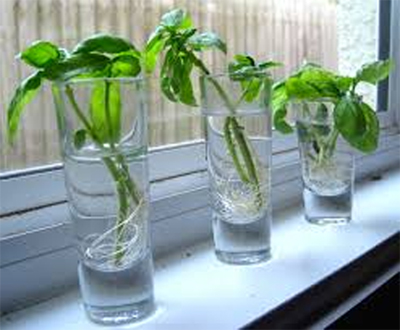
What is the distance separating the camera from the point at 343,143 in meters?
0.92

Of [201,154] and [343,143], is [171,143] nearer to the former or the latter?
[201,154]

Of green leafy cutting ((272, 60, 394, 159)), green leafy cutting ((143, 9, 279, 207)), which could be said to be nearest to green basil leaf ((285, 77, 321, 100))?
green leafy cutting ((272, 60, 394, 159))

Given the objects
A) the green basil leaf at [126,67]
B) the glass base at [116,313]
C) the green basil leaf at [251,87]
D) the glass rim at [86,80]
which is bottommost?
the glass base at [116,313]

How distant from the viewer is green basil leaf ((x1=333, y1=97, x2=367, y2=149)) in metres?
0.81

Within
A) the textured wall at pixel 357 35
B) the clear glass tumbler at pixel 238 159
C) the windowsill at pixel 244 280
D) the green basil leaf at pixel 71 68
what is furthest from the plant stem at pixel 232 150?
the textured wall at pixel 357 35

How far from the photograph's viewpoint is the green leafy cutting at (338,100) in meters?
0.81

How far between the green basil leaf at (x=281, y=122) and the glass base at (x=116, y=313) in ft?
1.34

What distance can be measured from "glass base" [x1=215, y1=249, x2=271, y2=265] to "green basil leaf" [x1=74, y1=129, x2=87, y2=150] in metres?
0.28

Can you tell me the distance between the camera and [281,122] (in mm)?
907

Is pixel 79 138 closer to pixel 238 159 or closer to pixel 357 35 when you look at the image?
pixel 238 159

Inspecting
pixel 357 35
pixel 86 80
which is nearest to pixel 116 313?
pixel 86 80

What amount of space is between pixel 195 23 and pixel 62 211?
15.5 inches

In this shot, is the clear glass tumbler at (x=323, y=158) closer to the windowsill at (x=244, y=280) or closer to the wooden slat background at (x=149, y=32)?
the windowsill at (x=244, y=280)

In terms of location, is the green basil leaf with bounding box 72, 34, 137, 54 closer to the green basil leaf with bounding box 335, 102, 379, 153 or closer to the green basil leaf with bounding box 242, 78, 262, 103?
the green basil leaf with bounding box 242, 78, 262, 103
